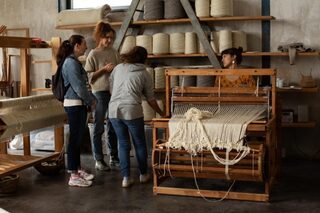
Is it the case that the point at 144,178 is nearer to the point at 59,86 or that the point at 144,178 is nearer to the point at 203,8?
the point at 59,86

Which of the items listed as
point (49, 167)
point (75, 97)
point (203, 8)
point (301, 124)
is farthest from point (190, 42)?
point (49, 167)

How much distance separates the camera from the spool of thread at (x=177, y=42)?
19.9ft

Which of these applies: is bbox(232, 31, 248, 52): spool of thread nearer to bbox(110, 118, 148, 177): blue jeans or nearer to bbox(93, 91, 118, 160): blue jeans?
bbox(93, 91, 118, 160): blue jeans

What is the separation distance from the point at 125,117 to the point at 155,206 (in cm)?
92

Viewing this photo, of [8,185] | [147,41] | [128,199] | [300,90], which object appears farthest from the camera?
[147,41]

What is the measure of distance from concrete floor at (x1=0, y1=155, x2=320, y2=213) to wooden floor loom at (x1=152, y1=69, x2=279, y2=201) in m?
0.10

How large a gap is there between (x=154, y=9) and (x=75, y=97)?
2053 mm

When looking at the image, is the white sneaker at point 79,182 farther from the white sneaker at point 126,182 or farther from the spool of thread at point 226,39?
the spool of thread at point 226,39

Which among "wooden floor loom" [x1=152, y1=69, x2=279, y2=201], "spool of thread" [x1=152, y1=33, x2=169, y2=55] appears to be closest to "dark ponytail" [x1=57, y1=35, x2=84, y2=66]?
"wooden floor loom" [x1=152, y1=69, x2=279, y2=201]

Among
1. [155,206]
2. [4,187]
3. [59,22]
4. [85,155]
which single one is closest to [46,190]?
[4,187]

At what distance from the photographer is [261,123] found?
397cm

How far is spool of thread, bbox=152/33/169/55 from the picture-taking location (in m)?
6.10

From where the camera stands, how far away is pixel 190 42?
6000mm

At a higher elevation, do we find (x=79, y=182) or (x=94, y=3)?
(x=94, y=3)
